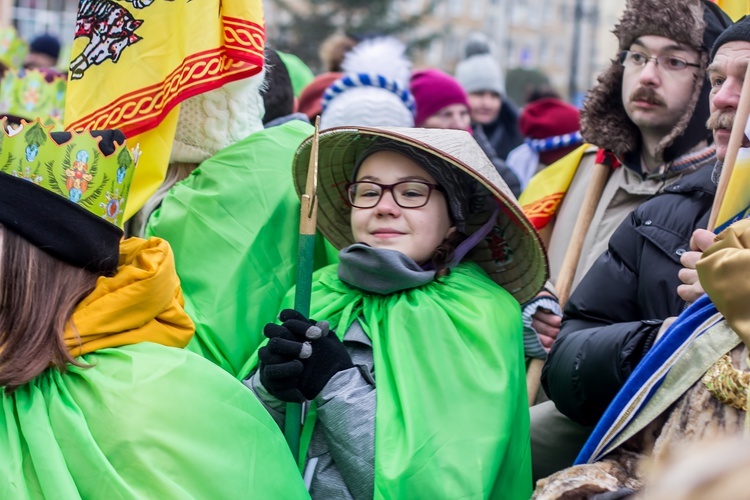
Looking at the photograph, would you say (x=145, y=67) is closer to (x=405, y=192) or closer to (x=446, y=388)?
(x=405, y=192)

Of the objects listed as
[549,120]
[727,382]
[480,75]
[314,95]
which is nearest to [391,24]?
[480,75]

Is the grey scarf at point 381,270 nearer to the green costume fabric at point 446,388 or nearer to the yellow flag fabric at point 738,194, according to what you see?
the green costume fabric at point 446,388

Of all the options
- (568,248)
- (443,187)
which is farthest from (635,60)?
(443,187)

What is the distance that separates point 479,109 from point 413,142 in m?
4.73

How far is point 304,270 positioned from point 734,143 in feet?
3.76

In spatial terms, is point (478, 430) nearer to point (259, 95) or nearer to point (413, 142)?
point (413, 142)

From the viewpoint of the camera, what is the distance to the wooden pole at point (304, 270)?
9.56 feet

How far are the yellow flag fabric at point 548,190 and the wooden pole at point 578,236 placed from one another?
0.56 feet

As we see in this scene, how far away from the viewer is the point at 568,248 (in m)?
3.91

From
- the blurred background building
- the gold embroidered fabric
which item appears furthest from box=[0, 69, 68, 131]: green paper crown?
the gold embroidered fabric

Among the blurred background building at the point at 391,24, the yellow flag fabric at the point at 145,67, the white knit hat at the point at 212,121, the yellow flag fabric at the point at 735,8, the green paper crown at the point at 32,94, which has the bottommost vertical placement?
the blurred background building at the point at 391,24

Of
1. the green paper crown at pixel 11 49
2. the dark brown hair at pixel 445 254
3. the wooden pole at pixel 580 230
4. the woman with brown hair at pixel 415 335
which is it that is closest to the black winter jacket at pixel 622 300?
the woman with brown hair at pixel 415 335

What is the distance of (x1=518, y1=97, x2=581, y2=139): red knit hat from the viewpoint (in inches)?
256

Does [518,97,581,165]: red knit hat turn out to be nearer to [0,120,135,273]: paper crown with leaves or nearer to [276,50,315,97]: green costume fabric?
[276,50,315,97]: green costume fabric
